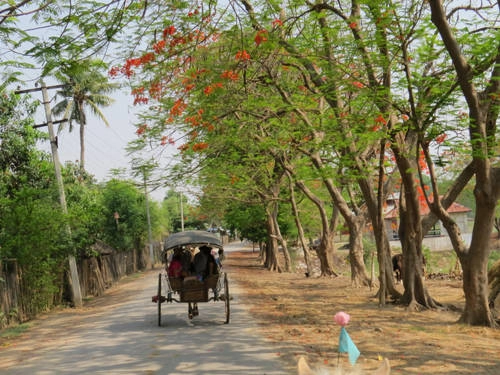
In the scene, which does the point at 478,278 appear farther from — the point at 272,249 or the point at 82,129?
the point at 82,129

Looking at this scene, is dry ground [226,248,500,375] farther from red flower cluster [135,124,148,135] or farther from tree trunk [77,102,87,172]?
tree trunk [77,102,87,172]

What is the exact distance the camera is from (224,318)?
15164 millimetres

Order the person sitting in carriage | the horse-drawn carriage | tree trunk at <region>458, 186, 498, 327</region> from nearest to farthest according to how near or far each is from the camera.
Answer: tree trunk at <region>458, 186, 498, 327</region>
the horse-drawn carriage
the person sitting in carriage

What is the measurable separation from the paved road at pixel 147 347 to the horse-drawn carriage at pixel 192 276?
1.89ft

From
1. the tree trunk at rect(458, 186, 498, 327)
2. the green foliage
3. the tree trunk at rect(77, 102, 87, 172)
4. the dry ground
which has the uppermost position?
the tree trunk at rect(77, 102, 87, 172)

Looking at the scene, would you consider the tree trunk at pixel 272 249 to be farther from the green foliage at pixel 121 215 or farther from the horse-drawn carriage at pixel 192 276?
the horse-drawn carriage at pixel 192 276

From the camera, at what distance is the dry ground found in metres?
9.23

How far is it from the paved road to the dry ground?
0.56 meters

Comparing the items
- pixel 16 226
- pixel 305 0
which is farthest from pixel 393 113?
pixel 16 226

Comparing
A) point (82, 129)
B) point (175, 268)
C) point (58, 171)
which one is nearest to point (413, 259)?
point (175, 268)

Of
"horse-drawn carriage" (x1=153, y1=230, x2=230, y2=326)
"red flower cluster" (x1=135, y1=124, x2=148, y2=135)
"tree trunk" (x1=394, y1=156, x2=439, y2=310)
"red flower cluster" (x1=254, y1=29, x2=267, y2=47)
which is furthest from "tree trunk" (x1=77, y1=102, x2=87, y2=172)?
"red flower cluster" (x1=254, y1=29, x2=267, y2=47)

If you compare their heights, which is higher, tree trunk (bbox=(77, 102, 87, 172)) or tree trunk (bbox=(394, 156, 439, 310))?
tree trunk (bbox=(77, 102, 87, 172))

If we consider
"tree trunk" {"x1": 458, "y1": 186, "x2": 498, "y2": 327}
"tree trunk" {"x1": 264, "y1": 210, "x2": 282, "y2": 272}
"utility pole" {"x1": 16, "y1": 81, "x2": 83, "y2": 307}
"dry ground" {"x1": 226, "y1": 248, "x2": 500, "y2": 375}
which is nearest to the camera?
"dry ground" {"x1": 226, "y1": 248, "x2": 500, "y2": 375}

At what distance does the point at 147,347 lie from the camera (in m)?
11.2
